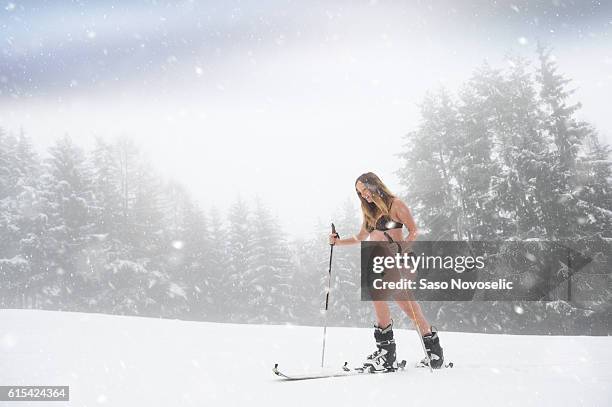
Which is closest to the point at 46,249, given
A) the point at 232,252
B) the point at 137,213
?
the point at 137,213

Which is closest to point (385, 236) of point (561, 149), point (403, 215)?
point (403, 215)

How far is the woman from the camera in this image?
14.3 ft

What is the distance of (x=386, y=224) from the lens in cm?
459

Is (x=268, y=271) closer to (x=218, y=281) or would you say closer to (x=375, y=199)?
(x=218, y=281)

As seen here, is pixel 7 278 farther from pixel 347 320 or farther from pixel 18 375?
pixel 18 375

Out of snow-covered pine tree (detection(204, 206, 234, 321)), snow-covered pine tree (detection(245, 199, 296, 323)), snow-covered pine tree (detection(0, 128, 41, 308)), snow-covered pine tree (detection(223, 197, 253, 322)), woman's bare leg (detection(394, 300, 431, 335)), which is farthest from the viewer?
snow-covered pine tree (detection(204, 206, 234, 321))

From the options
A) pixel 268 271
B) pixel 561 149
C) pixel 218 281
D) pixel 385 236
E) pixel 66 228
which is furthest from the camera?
pixel 218 281

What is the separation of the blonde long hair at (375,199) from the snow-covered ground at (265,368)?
1581 millimetres

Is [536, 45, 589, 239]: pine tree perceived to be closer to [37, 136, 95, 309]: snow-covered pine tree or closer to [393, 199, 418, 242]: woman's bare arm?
[393, 199, 418, 242]: woman's bare arm

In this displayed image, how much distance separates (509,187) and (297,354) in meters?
17.8

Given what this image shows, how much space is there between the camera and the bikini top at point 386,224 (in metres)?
4.57

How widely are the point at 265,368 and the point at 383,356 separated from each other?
1242mm

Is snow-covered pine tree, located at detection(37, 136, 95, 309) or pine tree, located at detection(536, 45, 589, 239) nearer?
pine tree, located at detection(536, 45, 589, 239)

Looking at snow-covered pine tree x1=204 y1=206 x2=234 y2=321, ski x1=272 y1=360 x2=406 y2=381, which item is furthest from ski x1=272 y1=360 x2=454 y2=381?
snow-covered pine tree x1=204 y1=206 x2=234 y2=321
